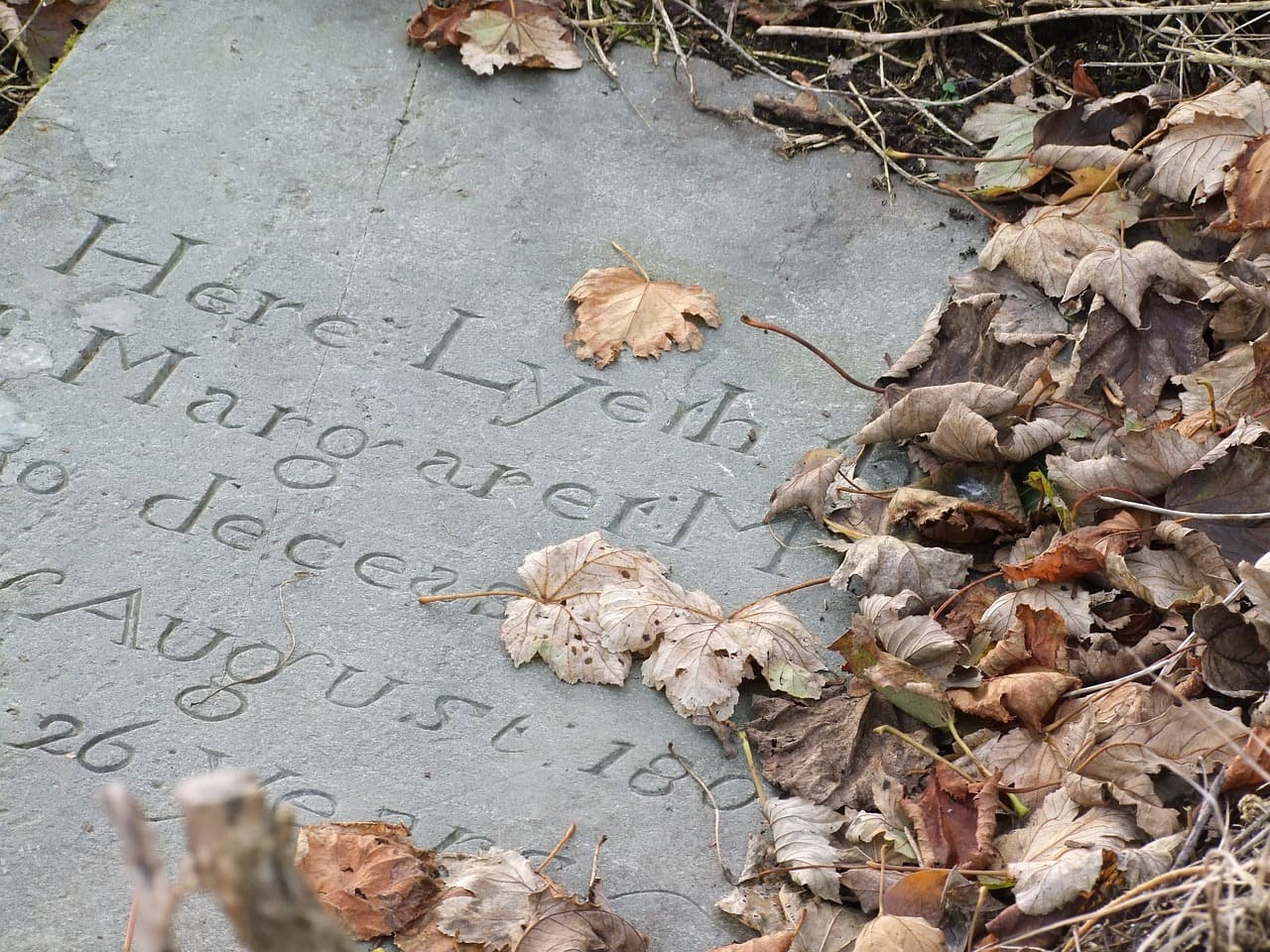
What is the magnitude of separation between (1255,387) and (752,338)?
939 millimetres

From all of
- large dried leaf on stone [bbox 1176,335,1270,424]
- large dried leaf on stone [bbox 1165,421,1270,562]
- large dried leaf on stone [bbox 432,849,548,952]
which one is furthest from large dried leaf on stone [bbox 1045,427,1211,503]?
large dried leaf on stone [bbox 432,849,548,952]

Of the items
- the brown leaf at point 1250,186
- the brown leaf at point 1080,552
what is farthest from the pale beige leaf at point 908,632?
the brown leaf at point 1250,186

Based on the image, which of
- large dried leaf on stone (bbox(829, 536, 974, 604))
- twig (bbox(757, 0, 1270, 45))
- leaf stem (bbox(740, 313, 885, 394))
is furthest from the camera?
twig (bbox(757, 0, 1270, 45))

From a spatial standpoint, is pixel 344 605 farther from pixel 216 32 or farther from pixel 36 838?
pixel 216 32

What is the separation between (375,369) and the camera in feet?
8.44

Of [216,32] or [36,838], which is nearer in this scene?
[36,838]

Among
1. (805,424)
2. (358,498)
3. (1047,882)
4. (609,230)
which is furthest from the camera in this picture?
(609,230)

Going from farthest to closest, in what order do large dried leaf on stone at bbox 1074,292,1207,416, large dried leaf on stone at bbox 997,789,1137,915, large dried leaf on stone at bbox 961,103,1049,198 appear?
1. large dried leaf on stone at bbox 961,103,1049,198
2. large dried leaf on stone at bbox 1074,292,1207,416
3. large dried leaf on stone at bbox 997,789,1137,915

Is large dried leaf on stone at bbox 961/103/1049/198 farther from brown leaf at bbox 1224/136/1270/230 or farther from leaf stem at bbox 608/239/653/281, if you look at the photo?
leaf stem at bbox 608/239/653/281

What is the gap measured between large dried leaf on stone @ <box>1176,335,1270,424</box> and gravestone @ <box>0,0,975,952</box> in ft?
1.87

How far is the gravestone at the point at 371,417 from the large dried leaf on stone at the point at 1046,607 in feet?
0.91

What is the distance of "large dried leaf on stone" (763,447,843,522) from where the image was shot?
7.75 ft

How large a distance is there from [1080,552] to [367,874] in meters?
1.19

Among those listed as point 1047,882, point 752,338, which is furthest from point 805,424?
point 1047,882
